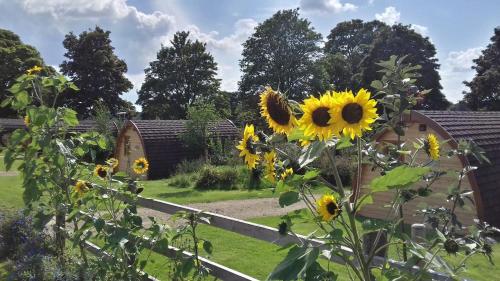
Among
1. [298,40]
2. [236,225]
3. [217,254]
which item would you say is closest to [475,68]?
[298,40]

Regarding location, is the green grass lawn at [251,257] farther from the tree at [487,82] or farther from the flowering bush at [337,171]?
the tree at [487,82]

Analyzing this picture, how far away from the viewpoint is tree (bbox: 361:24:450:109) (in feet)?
143

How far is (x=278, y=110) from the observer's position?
1812 millimetres

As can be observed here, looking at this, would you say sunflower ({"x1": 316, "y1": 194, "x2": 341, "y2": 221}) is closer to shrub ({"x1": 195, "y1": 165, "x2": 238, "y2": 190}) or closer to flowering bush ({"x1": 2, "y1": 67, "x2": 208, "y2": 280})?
flowering bush ({"x1": 2, "y1": 67, "x2": 208, "y2": 280})

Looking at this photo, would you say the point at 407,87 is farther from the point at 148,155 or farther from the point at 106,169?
the point at 148,155

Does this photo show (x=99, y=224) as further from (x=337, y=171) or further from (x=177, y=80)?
(x=177, y=80)

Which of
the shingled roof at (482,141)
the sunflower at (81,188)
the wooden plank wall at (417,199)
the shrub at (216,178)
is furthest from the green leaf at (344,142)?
the shrub at (216,178)

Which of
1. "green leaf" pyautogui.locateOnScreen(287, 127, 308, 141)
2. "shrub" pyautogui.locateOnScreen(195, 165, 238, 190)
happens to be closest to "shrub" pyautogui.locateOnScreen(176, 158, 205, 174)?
"shrub" pyautogui.locateOnScreen(195, 165, 238, 190)

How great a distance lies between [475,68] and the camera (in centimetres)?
4509

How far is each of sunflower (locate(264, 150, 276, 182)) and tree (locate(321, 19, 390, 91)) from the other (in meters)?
50.8

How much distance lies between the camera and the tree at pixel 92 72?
2205 inches

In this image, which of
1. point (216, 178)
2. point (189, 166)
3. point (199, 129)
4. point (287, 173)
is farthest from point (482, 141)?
point (199, 129)

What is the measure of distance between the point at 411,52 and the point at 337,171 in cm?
4532

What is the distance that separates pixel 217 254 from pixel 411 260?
21.5 feet
